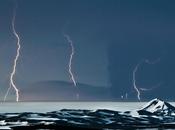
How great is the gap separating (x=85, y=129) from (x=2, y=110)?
333cm

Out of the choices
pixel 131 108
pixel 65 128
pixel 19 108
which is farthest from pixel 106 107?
pixel 19 108

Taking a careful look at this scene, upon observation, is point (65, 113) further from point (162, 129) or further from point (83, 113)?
point (162, 129)

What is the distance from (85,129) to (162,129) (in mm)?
3546

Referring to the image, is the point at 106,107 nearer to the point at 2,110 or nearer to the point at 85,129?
the point at 85,129

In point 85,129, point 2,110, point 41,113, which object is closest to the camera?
point 85,129

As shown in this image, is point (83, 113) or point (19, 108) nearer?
point (19, 108)

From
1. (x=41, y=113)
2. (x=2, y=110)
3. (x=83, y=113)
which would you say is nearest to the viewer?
(x=2, y=110)

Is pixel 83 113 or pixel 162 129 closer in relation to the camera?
pixel 162 129

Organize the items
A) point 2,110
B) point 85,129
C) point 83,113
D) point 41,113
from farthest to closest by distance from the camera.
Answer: point 83,113, point 41,113, point 2,110, point 85,129

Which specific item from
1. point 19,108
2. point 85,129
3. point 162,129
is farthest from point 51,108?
point 162,129

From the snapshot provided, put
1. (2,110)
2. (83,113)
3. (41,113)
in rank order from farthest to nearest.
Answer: (83,113) → (41,113) → (2,110)

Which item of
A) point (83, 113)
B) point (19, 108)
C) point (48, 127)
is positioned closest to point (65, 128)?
point (48, 127)

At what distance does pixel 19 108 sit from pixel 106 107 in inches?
140

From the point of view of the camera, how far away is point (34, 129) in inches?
607
